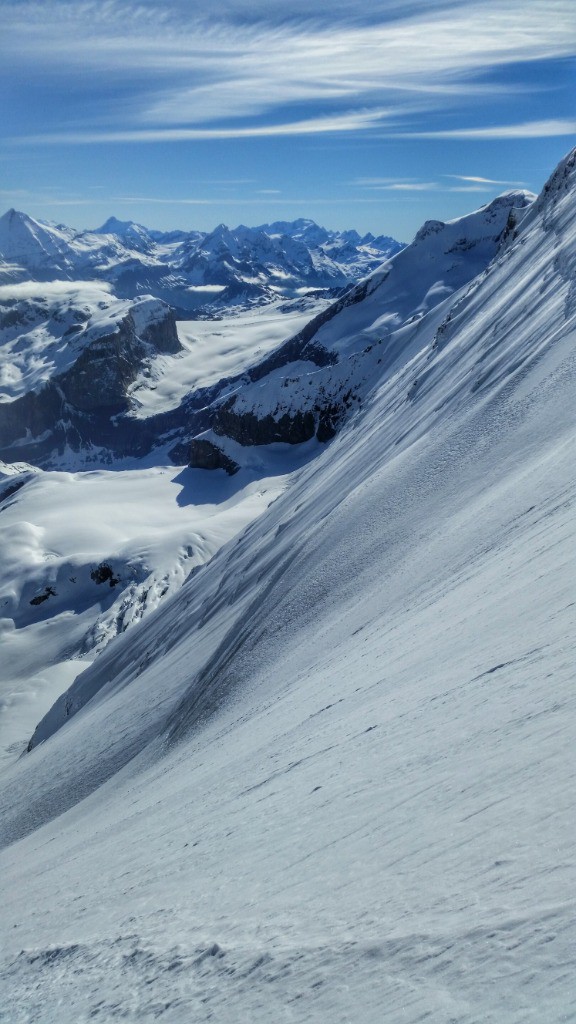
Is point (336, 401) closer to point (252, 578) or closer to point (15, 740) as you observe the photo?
point (15, 740)

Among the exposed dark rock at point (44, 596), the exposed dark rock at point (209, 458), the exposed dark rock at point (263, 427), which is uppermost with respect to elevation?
the exposed dark rock at point (263, 427)

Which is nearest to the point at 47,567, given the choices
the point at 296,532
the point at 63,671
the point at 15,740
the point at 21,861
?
the point at 63,671

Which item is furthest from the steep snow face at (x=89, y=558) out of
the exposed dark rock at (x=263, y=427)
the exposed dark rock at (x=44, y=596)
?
the exposed dark rock at (x=263, y=427)

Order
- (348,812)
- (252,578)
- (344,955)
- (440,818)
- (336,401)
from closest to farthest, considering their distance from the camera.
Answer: (344,955)
(440,818)
(348,812)
(252,578)
(336,401)

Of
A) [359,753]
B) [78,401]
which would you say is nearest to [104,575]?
[359,753]

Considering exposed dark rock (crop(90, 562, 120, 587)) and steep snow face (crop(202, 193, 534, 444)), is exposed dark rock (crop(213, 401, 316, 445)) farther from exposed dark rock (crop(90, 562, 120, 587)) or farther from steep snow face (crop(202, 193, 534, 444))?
exposed dark rock (crop(90, 562, 120, 587))

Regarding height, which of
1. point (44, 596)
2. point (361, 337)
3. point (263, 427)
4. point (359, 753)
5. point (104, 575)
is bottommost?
point (44, 596)

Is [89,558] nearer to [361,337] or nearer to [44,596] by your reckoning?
[44,596]

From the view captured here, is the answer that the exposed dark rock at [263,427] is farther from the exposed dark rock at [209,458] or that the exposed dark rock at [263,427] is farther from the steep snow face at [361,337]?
the exposed dark rock at [209,458]
